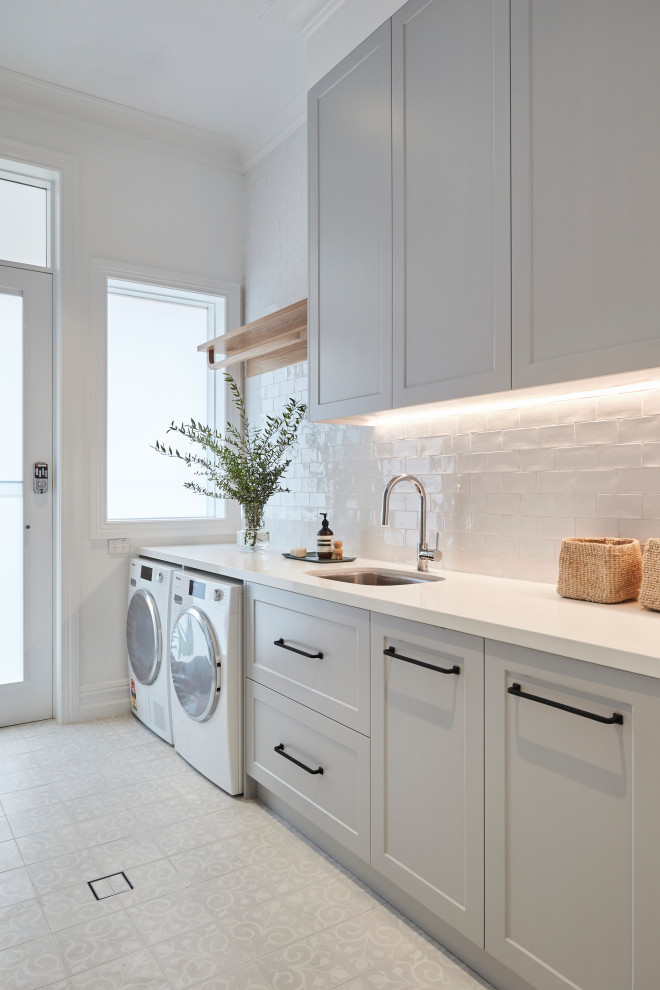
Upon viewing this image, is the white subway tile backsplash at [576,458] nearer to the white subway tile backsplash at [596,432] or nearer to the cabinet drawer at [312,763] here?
the white subway tile backsplash at [596,432]

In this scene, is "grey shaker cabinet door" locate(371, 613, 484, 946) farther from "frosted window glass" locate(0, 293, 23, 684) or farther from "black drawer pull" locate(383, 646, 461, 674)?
"frosted window glass" locate(0, 293, 23, 684)

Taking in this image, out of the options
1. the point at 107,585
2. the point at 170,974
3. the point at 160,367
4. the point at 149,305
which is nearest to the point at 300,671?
the point at 170,974

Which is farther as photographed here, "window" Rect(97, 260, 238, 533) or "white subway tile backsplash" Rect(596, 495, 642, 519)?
"window" Rect(97, 260, 238, 533)

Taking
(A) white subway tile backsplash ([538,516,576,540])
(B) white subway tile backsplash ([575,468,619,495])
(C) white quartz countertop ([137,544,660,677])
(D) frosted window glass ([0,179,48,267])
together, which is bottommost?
(C) white quartz countertop ([137,544,660,677])

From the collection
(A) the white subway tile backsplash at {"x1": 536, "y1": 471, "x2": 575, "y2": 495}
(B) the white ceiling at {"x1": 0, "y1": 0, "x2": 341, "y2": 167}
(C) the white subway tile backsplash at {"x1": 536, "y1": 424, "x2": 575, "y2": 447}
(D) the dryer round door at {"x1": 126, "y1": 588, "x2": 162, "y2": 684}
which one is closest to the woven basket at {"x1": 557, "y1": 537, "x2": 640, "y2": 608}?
(A) the white subway tile backsplash at {"x1": 536, "y1": 471, "x2": 575, "y2": 495}

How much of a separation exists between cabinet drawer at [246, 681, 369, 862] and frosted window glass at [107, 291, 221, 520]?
156 centimetres

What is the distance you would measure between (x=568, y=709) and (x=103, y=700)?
2732mm

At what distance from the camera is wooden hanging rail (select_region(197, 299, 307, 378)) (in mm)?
2846

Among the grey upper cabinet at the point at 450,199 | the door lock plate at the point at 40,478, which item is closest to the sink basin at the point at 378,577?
the grey upper cabinet at the point at 450,199

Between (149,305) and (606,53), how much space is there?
271 cm

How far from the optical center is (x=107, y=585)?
3.39 meters

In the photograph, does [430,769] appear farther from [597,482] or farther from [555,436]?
[555,436]

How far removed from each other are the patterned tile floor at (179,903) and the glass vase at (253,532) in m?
1.04

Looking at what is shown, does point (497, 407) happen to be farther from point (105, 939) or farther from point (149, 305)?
point (149, 305)
